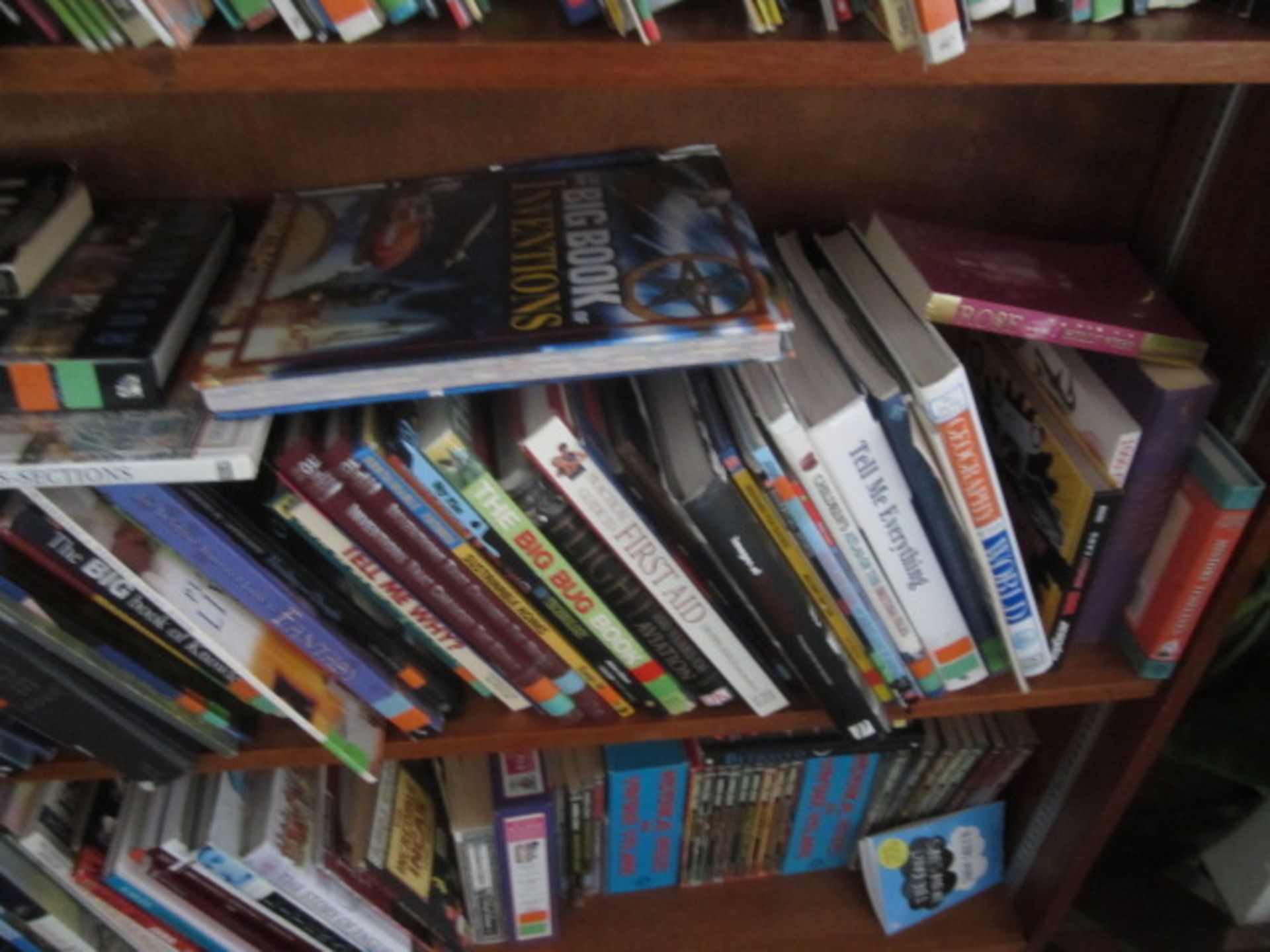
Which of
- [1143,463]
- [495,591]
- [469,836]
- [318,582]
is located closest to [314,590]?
[318,582]

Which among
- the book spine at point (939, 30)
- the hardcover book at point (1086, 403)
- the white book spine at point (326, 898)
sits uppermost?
the book spine at point (939, 30)

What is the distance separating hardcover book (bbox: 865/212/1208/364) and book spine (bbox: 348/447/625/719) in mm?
329

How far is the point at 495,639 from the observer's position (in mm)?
726

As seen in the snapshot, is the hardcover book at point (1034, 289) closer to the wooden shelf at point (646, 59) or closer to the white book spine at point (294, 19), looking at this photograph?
the wooden shelf at point (646, 59)

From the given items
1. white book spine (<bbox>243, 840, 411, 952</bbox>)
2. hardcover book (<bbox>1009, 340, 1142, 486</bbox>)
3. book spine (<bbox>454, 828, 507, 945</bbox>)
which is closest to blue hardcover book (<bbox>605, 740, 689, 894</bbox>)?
book spine (<bbox>454, 828, 507, 945</bbox>)

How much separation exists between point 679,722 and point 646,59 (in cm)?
49

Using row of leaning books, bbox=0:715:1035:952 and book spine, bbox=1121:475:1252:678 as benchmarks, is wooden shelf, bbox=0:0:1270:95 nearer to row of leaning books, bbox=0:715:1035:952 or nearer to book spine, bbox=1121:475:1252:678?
book spine, bbox=1121:475:1252:678

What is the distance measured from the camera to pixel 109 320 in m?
0.60

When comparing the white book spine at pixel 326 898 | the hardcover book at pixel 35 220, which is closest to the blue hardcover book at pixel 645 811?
the white book spine at pixel 326 898

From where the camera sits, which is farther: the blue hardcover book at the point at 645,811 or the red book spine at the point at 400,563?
the blue hardcover book at the point at 645,811

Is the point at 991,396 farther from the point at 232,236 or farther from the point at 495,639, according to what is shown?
the point at 232,236

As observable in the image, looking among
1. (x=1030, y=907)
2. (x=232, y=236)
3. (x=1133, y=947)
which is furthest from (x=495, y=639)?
(x=1133, y=947)

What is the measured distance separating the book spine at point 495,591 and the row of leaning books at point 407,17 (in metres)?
0.23

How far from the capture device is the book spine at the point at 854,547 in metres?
0.62
